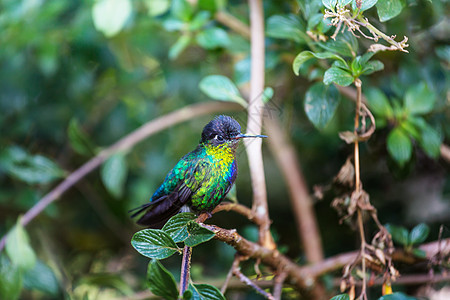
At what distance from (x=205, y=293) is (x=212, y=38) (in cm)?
87

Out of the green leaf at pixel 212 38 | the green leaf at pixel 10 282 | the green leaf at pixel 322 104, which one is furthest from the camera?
the green leaf at pixel 212 38

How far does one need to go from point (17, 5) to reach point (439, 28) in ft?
4.66

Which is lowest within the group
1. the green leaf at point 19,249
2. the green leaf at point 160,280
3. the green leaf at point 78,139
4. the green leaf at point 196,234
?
the green leaf at point 160,280

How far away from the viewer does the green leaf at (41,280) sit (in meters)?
1.35

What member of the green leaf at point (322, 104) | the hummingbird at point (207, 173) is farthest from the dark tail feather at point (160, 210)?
the green leaf at point (322, 104)

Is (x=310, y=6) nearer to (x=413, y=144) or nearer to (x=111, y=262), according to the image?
(x=413, y=144)

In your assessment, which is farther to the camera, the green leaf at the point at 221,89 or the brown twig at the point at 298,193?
the brown twig at the point at 298,193

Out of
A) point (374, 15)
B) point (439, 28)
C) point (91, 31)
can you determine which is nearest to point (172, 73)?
point (91, 31)

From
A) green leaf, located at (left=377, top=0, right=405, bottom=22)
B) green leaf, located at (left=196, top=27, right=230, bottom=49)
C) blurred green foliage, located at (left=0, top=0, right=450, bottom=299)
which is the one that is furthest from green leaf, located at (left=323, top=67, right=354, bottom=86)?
green leaf, located at (left=196, top=27, right=230, bottom=49)

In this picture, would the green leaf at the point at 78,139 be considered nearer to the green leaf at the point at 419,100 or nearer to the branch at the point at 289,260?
the branch at the point at 289,260

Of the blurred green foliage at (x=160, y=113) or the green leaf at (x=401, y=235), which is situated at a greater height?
the blurred green foliage at (x=160, y=113)

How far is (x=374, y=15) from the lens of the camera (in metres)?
0.98

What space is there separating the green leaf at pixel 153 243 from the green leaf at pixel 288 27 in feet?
1.84

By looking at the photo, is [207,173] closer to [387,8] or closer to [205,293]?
[205,293]
